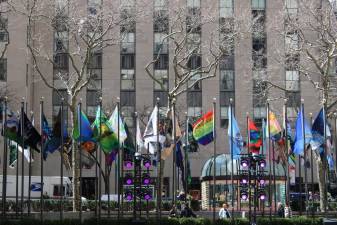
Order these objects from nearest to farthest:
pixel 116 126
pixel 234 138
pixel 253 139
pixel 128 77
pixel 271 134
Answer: pixel 234 138, pixel 116 126, pixel 253 139, pixel 271 134, pixel 128 77

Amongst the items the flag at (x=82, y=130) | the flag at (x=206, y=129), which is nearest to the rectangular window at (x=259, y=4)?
the flag at (x=206, y=129)

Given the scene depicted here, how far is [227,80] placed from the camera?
76.2m

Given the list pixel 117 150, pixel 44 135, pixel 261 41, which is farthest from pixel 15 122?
pixel 261 41

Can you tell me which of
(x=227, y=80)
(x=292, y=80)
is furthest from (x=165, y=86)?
(x=292, y=80)

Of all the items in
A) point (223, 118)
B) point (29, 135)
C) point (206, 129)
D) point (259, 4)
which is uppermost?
point (259, 4)

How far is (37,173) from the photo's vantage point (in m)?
74.2

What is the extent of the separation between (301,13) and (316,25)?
144cm

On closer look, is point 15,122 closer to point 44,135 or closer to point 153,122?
point 44,135

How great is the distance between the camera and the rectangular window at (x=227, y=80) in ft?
249

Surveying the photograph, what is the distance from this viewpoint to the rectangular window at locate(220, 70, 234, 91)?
2992 inches

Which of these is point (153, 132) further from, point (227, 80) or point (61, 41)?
point (227, 80)

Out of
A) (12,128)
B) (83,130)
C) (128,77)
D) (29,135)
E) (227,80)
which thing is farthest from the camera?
(227,80)

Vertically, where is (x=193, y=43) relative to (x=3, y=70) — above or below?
below

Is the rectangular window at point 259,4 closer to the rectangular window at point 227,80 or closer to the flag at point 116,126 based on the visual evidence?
the rectangular window at point 227,80
